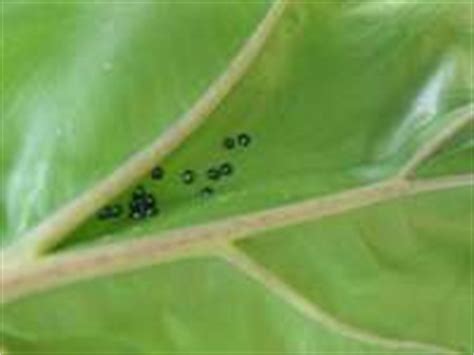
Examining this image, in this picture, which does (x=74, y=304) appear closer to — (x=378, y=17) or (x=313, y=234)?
(x=313, y=234)

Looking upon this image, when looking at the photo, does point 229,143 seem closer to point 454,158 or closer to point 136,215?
point 136,215

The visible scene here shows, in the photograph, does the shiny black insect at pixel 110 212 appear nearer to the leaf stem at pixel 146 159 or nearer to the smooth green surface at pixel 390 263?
the leaf stem at pixel 146 159

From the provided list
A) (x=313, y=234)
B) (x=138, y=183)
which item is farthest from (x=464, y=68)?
(x=138, y=183)

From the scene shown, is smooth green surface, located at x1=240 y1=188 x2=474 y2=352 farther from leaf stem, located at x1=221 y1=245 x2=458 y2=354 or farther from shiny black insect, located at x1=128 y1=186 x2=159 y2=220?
shiny black insect, located at x1=128 y1=186 x2=159 y2=220

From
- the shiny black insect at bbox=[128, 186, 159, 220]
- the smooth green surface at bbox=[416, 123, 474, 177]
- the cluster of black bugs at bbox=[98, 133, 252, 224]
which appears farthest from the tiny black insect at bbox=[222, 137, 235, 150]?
the smooth green surface at bbox=[416, 123, 474, 177]

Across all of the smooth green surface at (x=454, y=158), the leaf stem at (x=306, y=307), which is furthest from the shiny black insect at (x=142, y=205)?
the smooth green surface at (x=454, y=158)

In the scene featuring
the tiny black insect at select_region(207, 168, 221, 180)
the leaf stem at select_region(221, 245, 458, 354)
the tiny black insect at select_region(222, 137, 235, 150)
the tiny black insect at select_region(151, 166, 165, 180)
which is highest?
the tiny black insect at select_region(222, 137, 235, 150)
